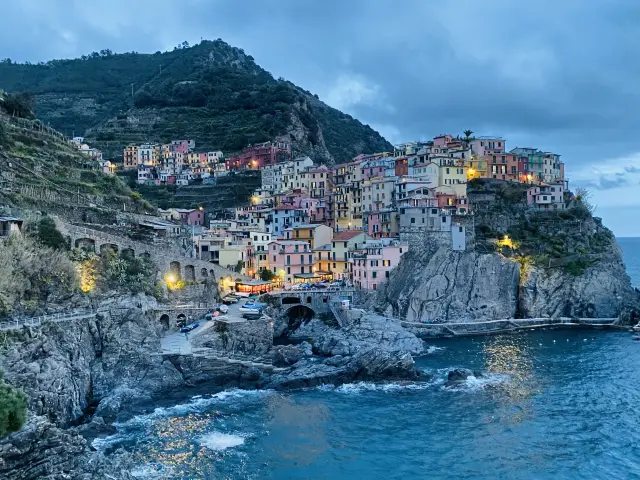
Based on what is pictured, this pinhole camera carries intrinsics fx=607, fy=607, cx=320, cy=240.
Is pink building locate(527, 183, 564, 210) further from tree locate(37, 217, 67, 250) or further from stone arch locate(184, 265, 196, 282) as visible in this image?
tree locate(37, 217, 67, 250)

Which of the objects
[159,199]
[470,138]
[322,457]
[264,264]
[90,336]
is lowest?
[322,457]

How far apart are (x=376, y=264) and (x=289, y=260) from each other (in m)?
10.1

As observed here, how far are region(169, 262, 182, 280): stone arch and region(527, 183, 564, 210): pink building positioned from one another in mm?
46485

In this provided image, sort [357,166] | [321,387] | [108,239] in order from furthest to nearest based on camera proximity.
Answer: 1. [357,166]
2. [108,239]
3. [321,387]

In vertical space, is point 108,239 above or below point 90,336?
above

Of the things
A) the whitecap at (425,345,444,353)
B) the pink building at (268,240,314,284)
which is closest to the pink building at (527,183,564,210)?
the pink building at (268,240,314,284)

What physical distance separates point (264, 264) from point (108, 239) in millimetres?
21762

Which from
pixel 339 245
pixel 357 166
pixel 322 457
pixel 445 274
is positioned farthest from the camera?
pixel 357 166

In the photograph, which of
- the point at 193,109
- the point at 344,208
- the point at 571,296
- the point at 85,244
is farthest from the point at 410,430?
the point at 193,109

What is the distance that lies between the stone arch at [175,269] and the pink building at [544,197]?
4648 cm

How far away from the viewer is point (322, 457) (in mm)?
31766

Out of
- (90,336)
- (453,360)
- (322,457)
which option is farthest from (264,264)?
(322,457)

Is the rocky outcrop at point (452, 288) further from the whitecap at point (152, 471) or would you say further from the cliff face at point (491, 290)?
the whitecap at point (152, 471)

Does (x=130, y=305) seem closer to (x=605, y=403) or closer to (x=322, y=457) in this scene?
(x=322, y=457)
